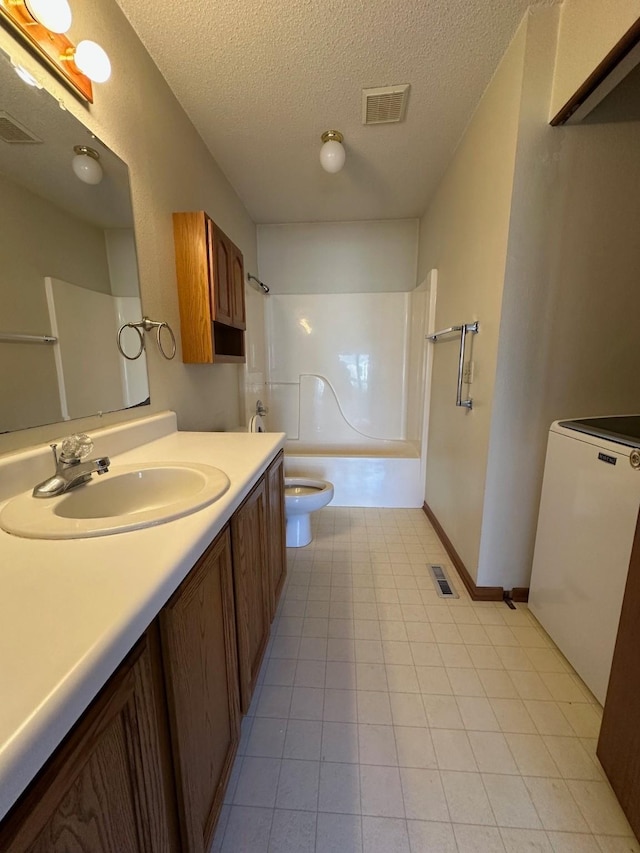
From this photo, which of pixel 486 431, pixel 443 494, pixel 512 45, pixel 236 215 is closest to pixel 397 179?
pixel 512 45

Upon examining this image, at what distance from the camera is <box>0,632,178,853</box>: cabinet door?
33 centimetres

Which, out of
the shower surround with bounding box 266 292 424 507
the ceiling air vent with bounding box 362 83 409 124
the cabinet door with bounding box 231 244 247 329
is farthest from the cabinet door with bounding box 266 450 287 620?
the ceiling air vent with bounding box 362 83 409 124

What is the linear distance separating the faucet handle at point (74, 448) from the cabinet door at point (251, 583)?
43 centimetres

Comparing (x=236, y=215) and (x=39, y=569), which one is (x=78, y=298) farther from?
(x=236, y=215)

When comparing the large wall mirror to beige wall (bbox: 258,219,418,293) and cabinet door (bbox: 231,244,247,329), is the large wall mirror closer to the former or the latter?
cabinet door (bbox: 231,244,247,329)

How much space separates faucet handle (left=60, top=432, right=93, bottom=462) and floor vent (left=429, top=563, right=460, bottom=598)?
5.46 ft

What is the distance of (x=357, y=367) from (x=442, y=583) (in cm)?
205

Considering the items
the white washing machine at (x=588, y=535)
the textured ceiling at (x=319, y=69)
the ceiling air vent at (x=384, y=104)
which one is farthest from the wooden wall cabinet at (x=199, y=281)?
the white washing machine at (x=588, y=535)

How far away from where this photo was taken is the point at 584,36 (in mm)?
1133

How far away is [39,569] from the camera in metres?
0.53

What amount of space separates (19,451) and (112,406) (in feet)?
1.16

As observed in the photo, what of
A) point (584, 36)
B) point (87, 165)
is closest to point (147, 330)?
point (87, 165)

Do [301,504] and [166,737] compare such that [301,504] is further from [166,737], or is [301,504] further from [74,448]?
[166,737]

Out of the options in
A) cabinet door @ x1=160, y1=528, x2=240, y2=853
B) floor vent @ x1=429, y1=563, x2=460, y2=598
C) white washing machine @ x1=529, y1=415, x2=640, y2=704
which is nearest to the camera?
cabinet door @ x1=160, y1=528, x2=240, y2=853
